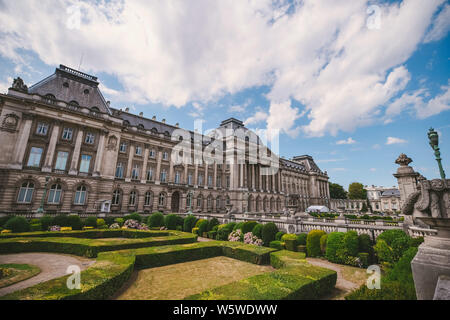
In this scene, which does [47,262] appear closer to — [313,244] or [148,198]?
[313,244]

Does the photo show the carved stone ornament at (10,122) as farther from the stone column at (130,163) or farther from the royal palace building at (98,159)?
the stone column at (130,163)

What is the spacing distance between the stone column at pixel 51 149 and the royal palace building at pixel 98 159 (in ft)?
0.31

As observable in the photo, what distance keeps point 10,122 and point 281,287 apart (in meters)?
34.1

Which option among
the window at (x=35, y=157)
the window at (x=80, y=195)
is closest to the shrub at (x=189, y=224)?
the window at (x=80, y=195)

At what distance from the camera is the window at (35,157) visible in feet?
82.1

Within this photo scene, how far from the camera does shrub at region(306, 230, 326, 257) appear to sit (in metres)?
13.0

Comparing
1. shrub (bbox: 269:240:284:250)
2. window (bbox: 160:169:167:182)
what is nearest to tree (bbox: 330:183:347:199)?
window (bbox: 160:169:167:182)

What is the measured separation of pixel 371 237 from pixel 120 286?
13827 mm

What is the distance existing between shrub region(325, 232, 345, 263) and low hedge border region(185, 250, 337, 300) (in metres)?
5.09

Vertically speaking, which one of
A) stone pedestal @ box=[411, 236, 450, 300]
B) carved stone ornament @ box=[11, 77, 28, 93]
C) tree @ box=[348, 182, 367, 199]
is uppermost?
carved stone ornament @ box=[11, 77, 28, 93]

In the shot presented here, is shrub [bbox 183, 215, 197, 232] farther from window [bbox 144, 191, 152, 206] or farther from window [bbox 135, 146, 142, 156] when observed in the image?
window [bbox 135, 146, 142, 156]

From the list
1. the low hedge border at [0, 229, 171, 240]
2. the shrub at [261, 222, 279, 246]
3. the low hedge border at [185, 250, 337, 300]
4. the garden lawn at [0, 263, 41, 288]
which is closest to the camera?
the low hedge border at [185, 250, 337, 300]

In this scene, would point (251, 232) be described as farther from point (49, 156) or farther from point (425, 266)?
point (49, 156)
